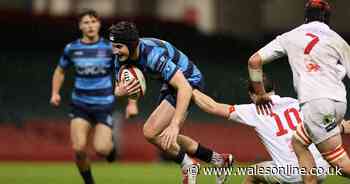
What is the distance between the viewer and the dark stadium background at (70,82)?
69.4ft

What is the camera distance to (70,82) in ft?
70.7

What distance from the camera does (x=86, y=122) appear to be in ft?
44.4

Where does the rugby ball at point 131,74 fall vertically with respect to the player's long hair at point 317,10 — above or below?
below

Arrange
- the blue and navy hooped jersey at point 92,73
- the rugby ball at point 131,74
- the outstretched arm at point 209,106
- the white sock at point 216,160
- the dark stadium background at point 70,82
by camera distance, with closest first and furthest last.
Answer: the rugby ball at point 131,74, the outstretched arm at point 209,106, the white sock at point 216,160, the blue and navy hooped jersey at point 92,73, the dark stadium background at point 70,82

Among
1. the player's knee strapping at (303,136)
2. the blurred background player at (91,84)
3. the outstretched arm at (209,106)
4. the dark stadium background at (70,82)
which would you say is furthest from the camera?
the dark stadium background at (70,82)

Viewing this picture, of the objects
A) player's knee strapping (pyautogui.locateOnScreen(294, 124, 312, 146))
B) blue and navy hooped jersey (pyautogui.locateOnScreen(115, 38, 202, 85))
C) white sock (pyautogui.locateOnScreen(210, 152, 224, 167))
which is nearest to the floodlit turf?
white sock (pyautogui.locateOnScreen(210, 152, 224, 167))

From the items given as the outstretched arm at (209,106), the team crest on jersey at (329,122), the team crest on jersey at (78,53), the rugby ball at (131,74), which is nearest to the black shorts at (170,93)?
the outstretched arm at (209,106)

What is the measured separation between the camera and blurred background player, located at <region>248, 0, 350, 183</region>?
949 cm

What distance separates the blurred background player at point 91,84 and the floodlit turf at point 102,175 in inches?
30.8

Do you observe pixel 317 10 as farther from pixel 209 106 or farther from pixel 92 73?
pixel 92 73

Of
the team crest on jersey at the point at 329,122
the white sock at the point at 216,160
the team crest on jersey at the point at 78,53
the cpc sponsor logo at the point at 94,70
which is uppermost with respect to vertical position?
the team crest on jersey at the point at 329,122

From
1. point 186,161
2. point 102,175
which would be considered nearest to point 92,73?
point 102,175

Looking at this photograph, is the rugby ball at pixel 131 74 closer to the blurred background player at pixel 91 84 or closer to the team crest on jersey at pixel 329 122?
the team crest on jersey at pixel 329 122

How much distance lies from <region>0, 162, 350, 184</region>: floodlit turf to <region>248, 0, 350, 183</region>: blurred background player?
3494 millimetres
